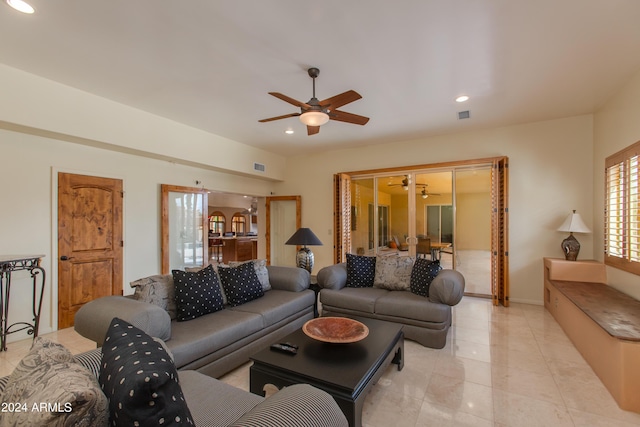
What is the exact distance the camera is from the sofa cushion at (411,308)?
309 cm

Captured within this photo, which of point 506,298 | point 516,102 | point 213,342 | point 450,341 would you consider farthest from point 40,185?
point 506,298

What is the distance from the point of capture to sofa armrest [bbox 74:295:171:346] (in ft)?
6.80

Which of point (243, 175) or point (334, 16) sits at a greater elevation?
point (334, 16)

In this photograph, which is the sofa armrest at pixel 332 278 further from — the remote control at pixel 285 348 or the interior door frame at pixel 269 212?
the interior door frame at pixel 269 212

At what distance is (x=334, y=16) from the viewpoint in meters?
2.26

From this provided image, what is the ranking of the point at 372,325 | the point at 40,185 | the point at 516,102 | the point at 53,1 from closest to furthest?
the point at 53,1 < the point at 372,325 < the point at 40,185 < the point at 516,102

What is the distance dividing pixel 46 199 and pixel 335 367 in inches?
160

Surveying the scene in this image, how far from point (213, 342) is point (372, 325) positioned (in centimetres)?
138

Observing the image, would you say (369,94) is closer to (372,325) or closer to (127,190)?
(372,325)

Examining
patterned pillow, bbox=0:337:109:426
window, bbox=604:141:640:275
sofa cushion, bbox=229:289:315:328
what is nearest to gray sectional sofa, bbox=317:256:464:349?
sofa cushion, bbox=229:289:315:328

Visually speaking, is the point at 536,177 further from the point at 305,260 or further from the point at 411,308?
the point at 305,260

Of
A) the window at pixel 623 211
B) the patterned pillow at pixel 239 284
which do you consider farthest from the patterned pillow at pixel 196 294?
the window at pixel 623 211

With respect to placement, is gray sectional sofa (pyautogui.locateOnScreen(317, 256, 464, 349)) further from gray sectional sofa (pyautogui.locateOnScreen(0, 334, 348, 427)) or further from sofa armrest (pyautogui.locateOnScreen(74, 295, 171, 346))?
gray sectional sofa (pyautogui.locateOnScreen(0, 334, 348, 427))

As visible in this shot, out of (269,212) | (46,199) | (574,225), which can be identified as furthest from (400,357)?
(269,212)
